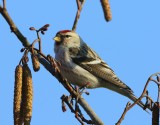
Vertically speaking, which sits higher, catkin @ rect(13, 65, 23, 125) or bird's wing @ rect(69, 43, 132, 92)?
bird's wing @ rect(69, 43, 132, 92)

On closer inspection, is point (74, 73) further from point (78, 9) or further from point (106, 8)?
point (106, 8)

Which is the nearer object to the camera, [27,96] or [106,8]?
[27,96]

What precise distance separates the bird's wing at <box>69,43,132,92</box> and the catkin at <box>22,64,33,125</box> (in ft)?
9.50

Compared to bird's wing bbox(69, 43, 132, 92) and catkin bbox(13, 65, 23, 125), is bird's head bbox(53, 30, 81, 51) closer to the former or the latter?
bird's wing bbox(69, 43, 132, 92)

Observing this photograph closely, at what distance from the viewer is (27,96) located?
2.17 metres

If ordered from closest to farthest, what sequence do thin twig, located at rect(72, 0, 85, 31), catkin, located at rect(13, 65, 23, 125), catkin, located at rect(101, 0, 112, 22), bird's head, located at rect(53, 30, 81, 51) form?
1. catkin, located at rect(13, 65, 23, 125)
2. catkin, located at rect(101, 0, 112, 22)
3. thin twig, located at rect(72, 0, 85, 31)
4. bird's head, located at rect(53, 30, 81, 51)

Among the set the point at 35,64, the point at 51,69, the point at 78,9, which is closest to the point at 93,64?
the point at 78,9

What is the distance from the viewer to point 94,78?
5.23 metres

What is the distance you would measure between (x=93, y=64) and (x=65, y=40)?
0.46m

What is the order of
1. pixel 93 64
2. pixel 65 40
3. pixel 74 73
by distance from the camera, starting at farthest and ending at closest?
pixel 65 40
pixel 93 64
pixel 74 73

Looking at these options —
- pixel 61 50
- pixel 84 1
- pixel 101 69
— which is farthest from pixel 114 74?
pixel 84 1

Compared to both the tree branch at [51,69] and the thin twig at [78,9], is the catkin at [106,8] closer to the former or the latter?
the tree branch at [51,69]

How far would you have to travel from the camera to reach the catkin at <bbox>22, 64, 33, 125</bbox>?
2116 millimetres

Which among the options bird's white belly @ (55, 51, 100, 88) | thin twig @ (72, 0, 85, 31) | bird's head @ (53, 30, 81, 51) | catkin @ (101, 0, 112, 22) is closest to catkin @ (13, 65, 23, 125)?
catkin @ (101, 0, 112, 22)
